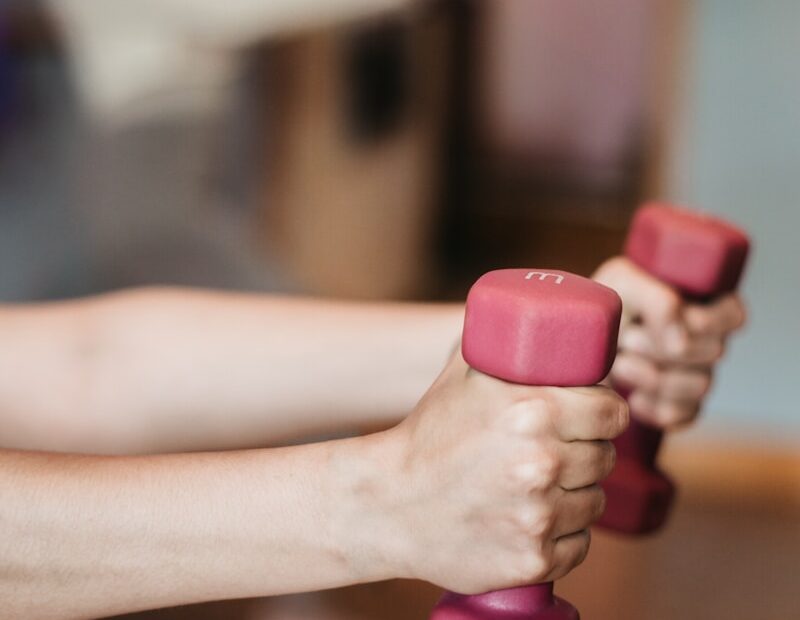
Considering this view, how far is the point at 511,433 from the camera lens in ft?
1.65

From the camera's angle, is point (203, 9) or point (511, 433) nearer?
point (511, 433)

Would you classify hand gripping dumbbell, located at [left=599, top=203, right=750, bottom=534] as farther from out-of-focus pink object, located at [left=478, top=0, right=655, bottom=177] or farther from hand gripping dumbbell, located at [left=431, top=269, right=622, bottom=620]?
out-of-focus pink object, located at [left=478, top=0, right=655, bottom=177]

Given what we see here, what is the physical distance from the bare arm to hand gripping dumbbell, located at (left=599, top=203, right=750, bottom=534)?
0.57 feet

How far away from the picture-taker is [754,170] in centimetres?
209

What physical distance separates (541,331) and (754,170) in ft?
5.62

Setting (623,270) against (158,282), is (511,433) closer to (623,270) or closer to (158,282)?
(623,270)

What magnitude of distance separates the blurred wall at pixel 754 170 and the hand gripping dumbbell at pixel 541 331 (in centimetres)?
165

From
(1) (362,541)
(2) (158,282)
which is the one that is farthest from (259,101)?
(1) (362,541)

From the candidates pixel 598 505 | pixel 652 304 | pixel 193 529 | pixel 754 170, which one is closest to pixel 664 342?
pixel 652 304

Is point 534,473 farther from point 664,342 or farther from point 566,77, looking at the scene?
point 566,77

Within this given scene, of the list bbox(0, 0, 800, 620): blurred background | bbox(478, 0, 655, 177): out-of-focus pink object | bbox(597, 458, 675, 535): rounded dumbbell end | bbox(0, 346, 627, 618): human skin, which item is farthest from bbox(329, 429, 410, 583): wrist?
bbox(478, 0, 655, 177): out-of-focus pink object

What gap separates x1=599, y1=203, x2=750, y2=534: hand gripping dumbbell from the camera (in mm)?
797

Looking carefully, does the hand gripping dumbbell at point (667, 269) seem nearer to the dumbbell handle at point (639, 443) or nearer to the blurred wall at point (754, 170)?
A: the dumbbell handle at point (639, 443)

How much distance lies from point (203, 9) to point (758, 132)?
1321mm
